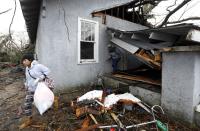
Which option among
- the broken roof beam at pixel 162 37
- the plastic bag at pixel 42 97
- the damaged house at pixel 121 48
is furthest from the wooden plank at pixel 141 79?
the plastic bag at pixel 42 97

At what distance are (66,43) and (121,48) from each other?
2.40 m

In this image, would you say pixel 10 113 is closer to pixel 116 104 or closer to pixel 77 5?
pixel 116 104

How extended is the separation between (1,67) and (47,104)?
1447 centimetres

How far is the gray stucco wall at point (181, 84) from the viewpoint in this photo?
17.3ft

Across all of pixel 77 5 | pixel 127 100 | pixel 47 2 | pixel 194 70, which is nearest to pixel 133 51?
pixel 127 100

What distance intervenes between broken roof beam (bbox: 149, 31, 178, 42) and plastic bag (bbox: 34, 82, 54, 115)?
3567mm

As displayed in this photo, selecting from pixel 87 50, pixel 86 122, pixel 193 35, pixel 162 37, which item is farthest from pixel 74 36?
pixel 193 35

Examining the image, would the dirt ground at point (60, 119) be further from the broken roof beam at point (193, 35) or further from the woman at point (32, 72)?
the broken roof beam at point (193, 35)

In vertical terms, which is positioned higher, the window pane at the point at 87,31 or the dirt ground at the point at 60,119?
the window pane at the point at 87,31

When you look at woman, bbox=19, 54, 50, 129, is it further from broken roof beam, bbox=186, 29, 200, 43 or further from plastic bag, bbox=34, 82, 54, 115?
broken roof beam, bbox=186, 29, 200, 43

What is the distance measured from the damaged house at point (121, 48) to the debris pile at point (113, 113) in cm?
69

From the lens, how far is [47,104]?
5305 mm

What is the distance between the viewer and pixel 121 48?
8.71 meters

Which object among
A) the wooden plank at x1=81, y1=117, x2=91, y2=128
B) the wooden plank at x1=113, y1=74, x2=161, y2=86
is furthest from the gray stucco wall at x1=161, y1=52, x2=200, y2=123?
the wooden plank at x1=81, y1=117, x2=91, y2=128
